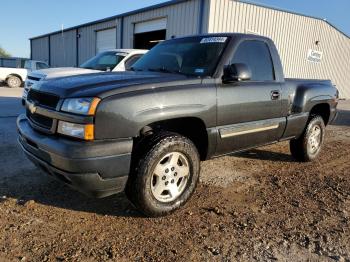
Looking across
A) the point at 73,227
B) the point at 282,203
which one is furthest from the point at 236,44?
the point at 73,227

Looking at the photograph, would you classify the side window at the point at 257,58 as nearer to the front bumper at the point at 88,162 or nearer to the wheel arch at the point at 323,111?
the wheel arch at the point at 323,111

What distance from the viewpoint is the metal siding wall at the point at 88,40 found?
23753 mm

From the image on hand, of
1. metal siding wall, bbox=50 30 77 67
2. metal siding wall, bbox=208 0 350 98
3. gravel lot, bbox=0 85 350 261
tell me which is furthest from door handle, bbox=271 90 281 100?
metal siding wall, bbox=50 30 77 67

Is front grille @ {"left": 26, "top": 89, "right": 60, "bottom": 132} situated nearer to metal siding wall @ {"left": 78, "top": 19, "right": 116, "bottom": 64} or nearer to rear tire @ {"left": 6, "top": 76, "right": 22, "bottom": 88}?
A: rear tire @ {"left": 6, "top": 76, "right": 22, "bottom": 88}

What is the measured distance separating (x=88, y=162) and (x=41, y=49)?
114ft

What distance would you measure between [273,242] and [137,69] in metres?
2.72

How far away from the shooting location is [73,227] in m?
3.38

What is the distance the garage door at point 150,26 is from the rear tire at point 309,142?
510 inches

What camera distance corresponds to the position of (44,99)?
362 cm

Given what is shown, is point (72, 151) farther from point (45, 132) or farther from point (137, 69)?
point (137, 69)

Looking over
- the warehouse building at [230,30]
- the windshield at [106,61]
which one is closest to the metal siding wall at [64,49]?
the warehouse building at [230,30]

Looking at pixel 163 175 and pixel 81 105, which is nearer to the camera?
pixel 81 105

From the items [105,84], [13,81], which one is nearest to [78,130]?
[105,84]

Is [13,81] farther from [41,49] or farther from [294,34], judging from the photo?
[294,34]
